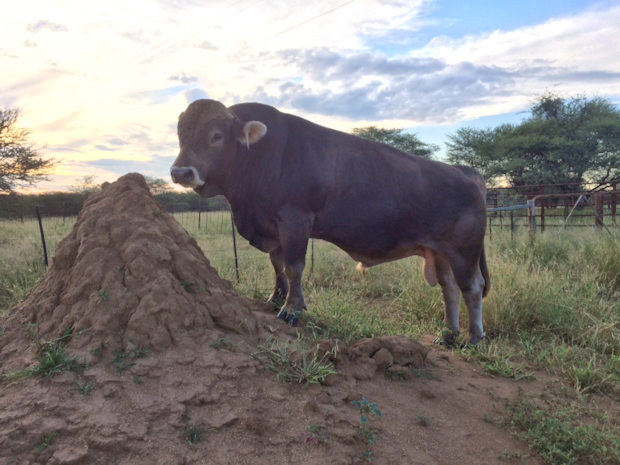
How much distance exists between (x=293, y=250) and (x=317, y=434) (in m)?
1.73

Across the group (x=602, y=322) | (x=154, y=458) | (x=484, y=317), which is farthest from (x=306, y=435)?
(x=602, y=322)

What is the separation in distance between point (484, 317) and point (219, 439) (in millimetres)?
3809

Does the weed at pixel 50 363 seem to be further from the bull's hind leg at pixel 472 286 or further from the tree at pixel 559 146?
the tree at pixel 559 146

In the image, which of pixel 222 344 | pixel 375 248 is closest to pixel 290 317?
pixel 222 344

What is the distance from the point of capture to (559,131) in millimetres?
26891

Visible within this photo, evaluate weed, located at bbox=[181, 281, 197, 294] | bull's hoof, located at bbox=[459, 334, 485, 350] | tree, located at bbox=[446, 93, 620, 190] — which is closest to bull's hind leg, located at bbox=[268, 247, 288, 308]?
weed, located at bbox=[181, 281, 197, 294]

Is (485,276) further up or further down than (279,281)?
further down

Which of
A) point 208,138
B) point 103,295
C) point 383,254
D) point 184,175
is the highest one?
point 208,138

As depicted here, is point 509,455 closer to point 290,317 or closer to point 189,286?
point 290,317

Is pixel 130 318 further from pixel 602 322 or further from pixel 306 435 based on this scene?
pixel 602 322

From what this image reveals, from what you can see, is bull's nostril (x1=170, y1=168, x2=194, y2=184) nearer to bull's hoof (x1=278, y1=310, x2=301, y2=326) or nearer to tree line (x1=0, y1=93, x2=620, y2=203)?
bull's hoof (x1=278, y1=310, x2=301, y2=326)

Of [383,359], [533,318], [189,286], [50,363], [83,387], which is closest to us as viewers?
[83,387]

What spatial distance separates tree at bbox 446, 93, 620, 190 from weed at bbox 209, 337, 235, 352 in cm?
2747

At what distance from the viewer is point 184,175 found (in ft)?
12.0
